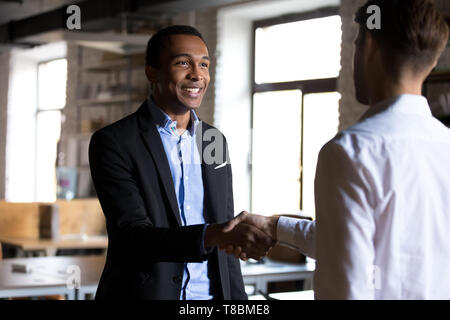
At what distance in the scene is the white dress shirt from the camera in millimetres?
1040

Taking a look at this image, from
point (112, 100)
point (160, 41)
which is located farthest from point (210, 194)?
point (112, 100)

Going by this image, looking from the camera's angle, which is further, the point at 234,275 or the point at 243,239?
the point at 234,275

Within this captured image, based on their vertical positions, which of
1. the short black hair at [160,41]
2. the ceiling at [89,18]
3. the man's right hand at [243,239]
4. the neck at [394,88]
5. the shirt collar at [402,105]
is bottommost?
the man's right hand at [243,239]

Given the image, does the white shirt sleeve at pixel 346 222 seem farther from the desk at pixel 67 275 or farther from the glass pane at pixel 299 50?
the glass pane at pixel 299 50

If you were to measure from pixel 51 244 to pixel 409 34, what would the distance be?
200 inches

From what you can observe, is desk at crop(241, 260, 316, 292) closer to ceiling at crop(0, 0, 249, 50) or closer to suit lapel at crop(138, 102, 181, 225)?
suit lapel at crop(138, 102, 181, 225)

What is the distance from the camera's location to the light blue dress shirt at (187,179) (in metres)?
1.81

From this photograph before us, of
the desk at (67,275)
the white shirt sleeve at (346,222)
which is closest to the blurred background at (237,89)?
the desk at (67,275)

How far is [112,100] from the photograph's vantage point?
8.81 metres

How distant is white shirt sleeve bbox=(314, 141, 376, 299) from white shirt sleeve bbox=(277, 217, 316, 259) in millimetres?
462

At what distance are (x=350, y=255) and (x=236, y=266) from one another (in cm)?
97

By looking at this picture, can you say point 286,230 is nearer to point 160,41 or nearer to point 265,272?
point 160,41

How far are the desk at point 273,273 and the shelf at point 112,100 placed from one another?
442 cm

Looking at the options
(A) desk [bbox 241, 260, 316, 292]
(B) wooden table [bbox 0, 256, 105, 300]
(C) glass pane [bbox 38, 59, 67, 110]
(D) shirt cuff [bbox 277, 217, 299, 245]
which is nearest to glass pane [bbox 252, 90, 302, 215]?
(A) desk [bbox 241, 260, 316, 292]
